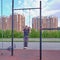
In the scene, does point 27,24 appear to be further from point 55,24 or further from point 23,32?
point 55,24

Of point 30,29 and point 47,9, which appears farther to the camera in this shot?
point 47,9

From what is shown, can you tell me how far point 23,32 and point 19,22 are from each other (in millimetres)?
828

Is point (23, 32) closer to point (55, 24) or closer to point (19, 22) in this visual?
point (19, 22)

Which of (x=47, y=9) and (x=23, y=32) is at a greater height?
(x=47, y=9)

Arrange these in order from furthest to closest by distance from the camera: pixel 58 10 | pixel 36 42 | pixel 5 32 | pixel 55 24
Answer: pixel 36 42 → pixel 58 10 → pixel 5 32 → pixel 55 24

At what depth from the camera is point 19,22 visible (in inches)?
588

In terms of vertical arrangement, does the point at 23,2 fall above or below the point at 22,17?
above

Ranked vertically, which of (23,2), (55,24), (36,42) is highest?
(23,2)

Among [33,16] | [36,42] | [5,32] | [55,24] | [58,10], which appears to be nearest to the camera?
[55,24]

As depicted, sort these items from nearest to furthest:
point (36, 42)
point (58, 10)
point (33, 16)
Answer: point (33, 16), point (58, 10), point (36, 42)

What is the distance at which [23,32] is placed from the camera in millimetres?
14406

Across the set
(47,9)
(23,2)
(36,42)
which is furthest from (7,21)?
(36,42)

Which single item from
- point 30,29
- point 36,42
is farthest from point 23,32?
point 36,42

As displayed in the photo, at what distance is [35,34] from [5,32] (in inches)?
72.9
